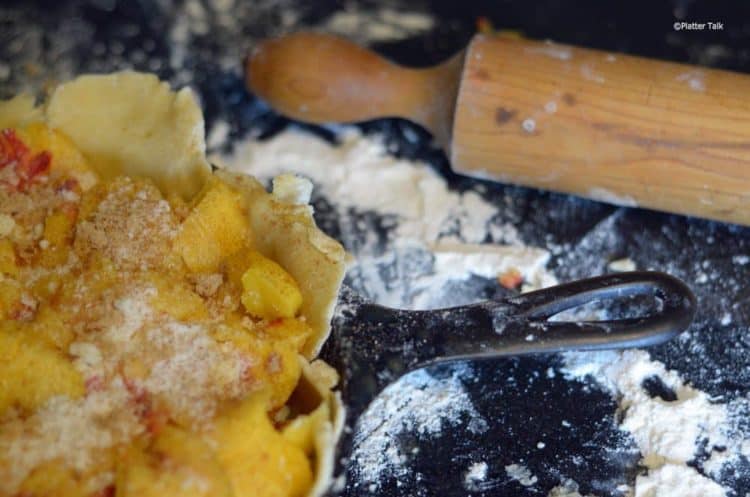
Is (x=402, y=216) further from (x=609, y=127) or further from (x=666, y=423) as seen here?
(x=666, y=423)

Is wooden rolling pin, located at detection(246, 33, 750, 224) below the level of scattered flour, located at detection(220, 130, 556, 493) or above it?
above

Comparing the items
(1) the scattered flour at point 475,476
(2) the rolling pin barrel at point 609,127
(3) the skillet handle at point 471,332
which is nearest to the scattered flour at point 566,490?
(1) the scattered flour at point 475,476

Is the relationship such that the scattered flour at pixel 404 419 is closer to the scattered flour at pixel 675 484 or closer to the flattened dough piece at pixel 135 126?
the scattered flour at pixel 675 484

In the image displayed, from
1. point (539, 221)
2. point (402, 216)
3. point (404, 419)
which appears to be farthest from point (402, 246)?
point (404, 419)

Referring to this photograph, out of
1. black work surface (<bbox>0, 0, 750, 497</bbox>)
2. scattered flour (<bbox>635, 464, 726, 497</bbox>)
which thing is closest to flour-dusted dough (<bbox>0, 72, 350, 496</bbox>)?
black work surface (<bbox>0, 0, 750, 497</bbox>)

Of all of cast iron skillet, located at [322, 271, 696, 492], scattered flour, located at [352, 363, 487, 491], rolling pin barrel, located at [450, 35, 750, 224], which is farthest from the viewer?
rolling pin barrel, located at [450, 35, 750, 224]

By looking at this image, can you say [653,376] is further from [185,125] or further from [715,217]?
[185,125]

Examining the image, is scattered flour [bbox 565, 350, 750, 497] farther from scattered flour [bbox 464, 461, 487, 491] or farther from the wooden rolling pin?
the wooden rolling pin
